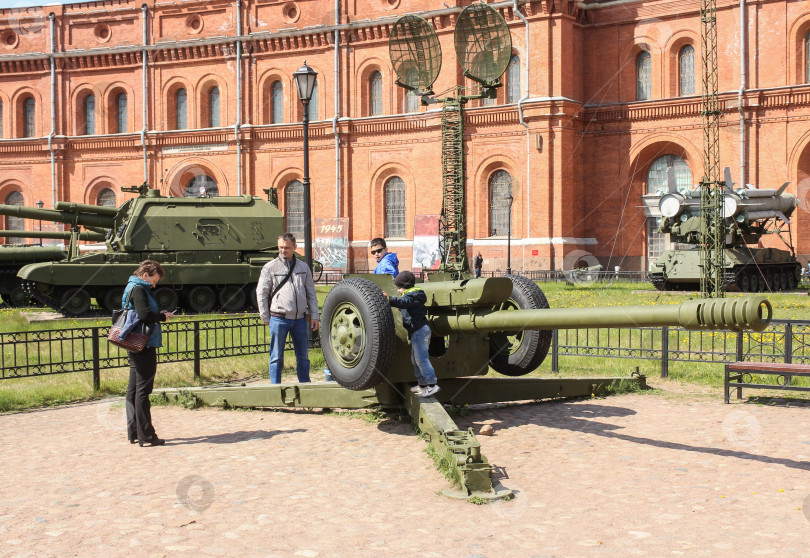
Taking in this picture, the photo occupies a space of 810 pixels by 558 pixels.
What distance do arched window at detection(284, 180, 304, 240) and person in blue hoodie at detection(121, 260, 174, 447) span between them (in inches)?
1410

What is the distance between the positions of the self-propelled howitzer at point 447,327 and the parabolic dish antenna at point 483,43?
8.15 m

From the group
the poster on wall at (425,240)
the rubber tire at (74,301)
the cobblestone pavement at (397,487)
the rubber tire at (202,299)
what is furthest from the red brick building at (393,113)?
the cobblestone pavement at (397,487)

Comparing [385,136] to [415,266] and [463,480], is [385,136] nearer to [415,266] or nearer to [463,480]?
[415,266]

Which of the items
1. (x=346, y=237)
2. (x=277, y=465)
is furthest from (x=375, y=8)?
(x=277, y=465)

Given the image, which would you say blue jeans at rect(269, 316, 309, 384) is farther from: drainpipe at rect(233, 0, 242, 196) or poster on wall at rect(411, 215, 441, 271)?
drainpipe at rect(233, 0, 242, 196)

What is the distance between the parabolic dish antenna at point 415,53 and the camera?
14914 mm

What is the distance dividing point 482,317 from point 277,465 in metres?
2.01

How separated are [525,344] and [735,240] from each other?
922 inches

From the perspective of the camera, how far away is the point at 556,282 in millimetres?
34344

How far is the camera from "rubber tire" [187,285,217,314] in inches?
916

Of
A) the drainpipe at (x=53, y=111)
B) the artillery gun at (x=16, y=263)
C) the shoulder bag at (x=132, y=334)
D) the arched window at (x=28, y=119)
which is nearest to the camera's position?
the shoulder bag at (x=132, y=334)

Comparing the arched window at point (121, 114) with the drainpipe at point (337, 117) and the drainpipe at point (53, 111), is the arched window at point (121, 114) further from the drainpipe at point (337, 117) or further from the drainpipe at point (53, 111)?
the drainpipe at point (337, 117)

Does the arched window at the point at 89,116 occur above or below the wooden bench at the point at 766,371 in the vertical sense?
above

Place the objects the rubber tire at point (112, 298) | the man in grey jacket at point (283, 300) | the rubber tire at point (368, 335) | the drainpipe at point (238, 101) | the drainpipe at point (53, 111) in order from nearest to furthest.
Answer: the rubber tire at point (368, 335)
the man in grey jacket at point (283, 300)
the rubber tire at point (112, 298)
the drainpipe at point (238, 101)
the drainpipe at point (53, 111)
